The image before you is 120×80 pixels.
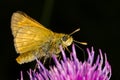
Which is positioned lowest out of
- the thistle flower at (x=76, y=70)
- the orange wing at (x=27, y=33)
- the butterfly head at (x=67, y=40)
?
the thistle flower at (x=76, y=70)

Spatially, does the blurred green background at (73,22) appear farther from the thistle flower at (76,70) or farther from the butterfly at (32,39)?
the thistle flower at (76,70)

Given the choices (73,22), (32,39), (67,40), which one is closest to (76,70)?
(67,40)

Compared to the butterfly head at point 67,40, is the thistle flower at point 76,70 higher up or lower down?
lower down

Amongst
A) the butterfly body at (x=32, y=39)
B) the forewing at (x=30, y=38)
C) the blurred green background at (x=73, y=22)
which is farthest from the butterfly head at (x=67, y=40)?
the blurred green background at (x=73, y=22)

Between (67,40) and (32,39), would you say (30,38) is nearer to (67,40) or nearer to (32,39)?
(32,39)

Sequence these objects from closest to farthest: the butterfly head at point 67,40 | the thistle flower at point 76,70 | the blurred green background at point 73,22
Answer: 1. the thistle flower at point 76,70
2. the butterfly head at point 67,40
3. the blurred green background at point 73,22

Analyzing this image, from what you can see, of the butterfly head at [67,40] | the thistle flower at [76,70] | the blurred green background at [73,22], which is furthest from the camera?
the blurred green background at [73,22]

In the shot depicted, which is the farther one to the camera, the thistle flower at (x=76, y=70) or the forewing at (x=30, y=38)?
the forewing at (x=30, y=38)

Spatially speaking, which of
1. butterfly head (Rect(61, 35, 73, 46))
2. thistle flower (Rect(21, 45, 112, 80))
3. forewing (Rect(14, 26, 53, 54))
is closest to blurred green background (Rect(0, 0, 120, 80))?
forewing (Rect(14, 26, 53, 54))
